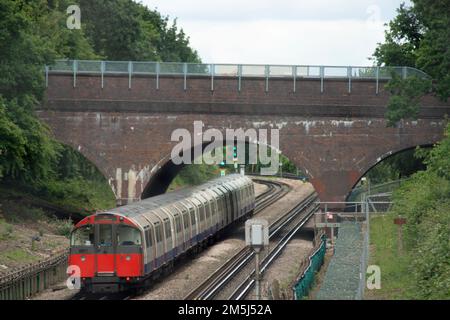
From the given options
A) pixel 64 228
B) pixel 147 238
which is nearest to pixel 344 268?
pixel 147 238

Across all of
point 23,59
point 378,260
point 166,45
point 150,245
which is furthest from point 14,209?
point 166,45

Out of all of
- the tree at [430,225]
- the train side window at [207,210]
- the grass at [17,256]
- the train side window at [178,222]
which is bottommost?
the grass at [17,256]

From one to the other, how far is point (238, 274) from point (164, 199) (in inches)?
170

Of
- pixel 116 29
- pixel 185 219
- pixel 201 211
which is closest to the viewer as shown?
pixel 185 219

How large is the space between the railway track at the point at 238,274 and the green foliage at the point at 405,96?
7928mm

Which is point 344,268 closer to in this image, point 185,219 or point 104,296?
point 104,296

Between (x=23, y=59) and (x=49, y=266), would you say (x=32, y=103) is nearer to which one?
(x=23, y=59)

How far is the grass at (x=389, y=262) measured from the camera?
26.5 m

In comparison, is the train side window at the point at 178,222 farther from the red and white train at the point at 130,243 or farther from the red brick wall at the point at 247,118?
the red brick wall at the point at 247,118

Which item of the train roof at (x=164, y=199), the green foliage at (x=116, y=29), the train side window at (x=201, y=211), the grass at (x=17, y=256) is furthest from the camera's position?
the green foliage at (x=116, y=29)

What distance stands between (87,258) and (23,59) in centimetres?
1687

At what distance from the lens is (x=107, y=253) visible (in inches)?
1210

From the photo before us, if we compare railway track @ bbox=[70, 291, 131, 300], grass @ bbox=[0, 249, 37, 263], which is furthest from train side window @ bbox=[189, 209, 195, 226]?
railway track @ bbox=[70, 291, 131, 300]

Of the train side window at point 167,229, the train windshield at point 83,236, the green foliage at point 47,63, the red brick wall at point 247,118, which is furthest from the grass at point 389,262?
the green foliage at point 47,63
